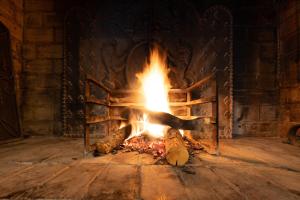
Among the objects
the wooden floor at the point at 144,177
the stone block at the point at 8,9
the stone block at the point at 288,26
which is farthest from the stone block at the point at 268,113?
the stone block at the point at 8,9

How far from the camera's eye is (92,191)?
1.55 meters

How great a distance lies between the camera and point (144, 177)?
6.10 ft

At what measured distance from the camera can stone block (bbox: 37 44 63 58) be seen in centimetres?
472

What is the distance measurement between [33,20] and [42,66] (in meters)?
1.32

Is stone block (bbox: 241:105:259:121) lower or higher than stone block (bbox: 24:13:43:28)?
lower

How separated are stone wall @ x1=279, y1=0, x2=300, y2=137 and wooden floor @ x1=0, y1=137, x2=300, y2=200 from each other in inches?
83.9

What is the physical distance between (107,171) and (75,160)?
2.34ft

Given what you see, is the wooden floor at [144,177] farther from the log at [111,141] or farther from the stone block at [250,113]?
the stone block at [250,113]

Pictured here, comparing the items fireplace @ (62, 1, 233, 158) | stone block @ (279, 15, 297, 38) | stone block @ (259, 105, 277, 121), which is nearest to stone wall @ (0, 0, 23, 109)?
fireplace @ (62, 1, 233, 158)

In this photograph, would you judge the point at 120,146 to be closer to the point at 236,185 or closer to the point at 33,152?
the point at 33,152

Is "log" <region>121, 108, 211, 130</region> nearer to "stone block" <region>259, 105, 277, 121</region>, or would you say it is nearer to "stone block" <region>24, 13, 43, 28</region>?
"stone block" <region>259, 105, 277, 121</region>

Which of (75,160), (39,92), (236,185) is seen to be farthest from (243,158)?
(39,92)

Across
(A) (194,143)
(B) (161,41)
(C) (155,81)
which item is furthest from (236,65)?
(A) (194,143)

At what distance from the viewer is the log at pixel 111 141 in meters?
2.76
